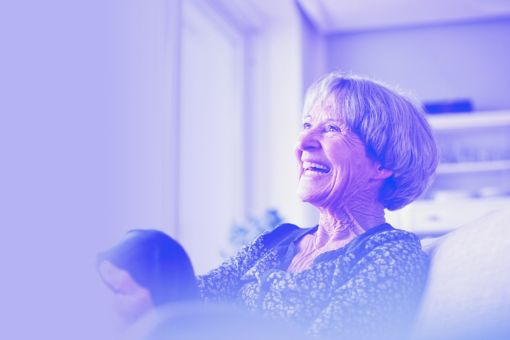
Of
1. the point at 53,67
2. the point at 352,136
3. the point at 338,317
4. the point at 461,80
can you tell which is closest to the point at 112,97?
the point at 53,67

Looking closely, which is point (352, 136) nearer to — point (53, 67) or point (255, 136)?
Result: point (53, 67)

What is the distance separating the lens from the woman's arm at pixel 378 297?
930 millimetres

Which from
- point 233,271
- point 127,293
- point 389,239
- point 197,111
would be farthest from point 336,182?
point 197,111

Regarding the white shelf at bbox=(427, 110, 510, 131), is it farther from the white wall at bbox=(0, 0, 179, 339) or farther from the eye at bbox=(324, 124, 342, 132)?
the eye at bbox=(324, 124, 342, 132)

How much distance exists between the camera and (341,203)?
3.77ft

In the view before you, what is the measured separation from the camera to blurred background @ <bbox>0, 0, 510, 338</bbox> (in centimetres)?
203

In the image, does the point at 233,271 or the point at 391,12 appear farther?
the point at 391,12

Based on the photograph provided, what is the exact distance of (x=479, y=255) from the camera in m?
0.92

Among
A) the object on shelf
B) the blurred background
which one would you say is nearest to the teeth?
the blurred background

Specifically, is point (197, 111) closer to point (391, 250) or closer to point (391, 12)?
point (391, 12)

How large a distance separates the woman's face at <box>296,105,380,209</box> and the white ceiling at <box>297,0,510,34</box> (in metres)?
3.53

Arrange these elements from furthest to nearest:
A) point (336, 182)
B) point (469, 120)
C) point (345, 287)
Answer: point (469, 120) < point (336, 182) < point (345, 287)

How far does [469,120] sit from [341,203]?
3.79 meters

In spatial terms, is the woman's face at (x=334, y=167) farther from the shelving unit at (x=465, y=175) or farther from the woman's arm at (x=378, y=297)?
the shelving unit at (x=465, y=175)
